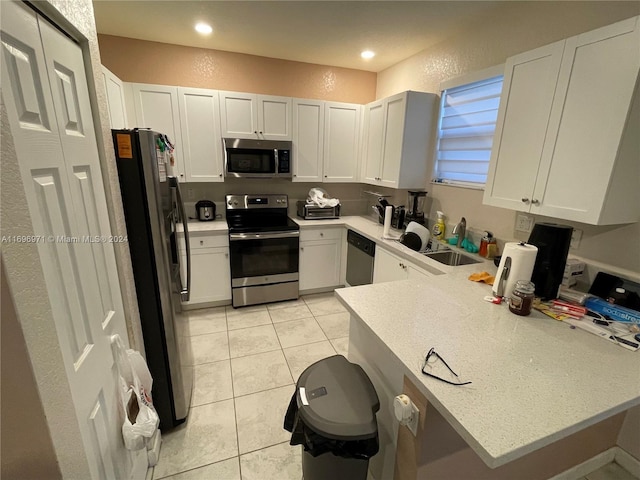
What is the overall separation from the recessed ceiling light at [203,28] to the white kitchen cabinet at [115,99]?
0.83m

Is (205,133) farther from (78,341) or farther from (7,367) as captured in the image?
(7,367)

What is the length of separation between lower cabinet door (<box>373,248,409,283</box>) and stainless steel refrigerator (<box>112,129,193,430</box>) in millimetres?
1656

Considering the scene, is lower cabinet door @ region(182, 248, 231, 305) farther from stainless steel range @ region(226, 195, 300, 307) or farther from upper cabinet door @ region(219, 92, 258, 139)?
upper cabinet door @ region(219, 92, 258, 139)

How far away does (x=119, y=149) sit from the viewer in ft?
4.45

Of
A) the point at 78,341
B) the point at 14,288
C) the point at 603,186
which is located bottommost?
the point at 78,341

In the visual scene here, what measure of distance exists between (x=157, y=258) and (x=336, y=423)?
1.16 meters

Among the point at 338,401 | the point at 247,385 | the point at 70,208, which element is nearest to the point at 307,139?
the point at 247,385

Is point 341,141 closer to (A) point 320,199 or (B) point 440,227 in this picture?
(A) point 320,199

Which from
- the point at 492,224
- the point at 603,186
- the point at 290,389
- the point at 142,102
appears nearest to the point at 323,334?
the point at 290,389

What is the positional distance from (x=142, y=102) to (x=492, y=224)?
3.29 m

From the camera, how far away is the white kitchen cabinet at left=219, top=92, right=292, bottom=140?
9.78 feet

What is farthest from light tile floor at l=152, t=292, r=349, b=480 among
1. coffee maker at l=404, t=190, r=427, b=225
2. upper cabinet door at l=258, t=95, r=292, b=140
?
upper cabinet door at l=258, t=95, r=292, b=140

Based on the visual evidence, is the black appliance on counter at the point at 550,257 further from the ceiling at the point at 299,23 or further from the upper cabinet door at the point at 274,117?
the upper cabinet door at the point at 274,117

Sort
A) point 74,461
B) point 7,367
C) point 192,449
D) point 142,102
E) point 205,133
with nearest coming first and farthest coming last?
1. point 7,367
2. point 74,461
3. point 192,449
4. point 142,102
5. point 205,133
